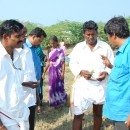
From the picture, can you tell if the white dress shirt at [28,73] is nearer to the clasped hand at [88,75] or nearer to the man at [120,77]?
the clasped hand at [88,75]

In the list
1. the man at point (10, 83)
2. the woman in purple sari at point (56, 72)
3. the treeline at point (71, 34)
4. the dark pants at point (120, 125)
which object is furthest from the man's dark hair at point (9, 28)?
the treeline at point (71, 34)

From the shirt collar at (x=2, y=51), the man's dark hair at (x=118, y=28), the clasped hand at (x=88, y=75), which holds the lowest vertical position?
the clasped hand at (x=88, y=75)

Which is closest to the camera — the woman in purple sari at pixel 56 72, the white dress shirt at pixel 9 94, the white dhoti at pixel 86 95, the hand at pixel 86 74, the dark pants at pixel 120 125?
the white dress shirt at pixel 9 94

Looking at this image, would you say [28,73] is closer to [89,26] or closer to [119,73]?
[119,73]

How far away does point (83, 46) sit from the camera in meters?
3.90

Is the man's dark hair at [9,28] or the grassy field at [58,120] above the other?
the man's dark hair at [9,28]

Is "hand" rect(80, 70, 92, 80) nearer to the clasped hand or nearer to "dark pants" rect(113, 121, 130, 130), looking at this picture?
the clasped hand

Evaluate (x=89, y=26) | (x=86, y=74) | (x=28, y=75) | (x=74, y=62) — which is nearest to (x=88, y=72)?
(x=86, y=74)

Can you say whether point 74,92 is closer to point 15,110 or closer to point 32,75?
point 32,75

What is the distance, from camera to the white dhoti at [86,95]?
384 cm

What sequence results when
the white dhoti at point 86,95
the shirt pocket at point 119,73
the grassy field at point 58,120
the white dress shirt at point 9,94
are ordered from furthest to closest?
the grassy field at point 58,120 < the white dhoti at point 86,95 < the shirt pocket at point 119,73 < the white dress shirt at point 9,94

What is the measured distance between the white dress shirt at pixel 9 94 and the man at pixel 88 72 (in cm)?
163

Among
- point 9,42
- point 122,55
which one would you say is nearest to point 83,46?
point 122,55

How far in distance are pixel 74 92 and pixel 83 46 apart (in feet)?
2.31
